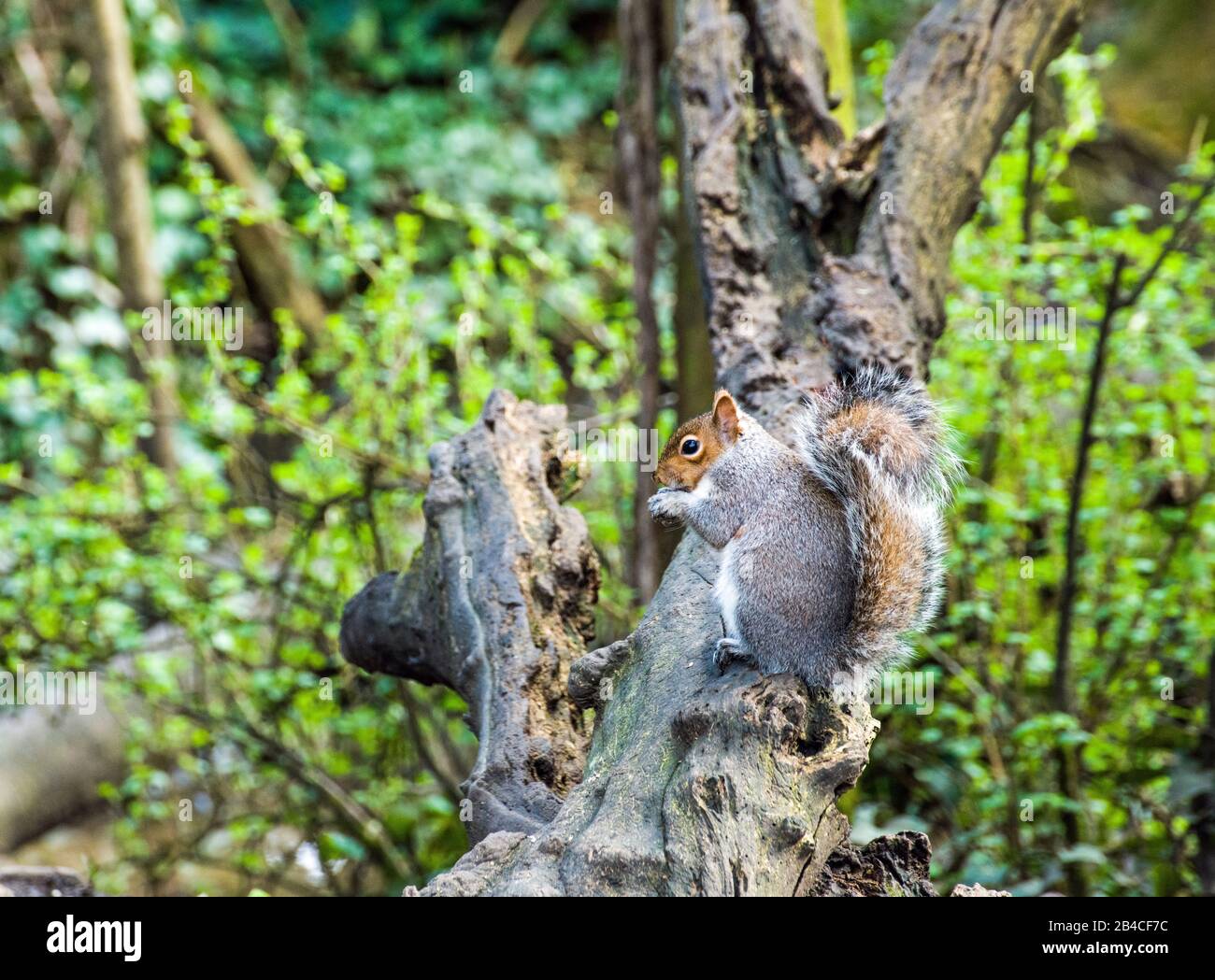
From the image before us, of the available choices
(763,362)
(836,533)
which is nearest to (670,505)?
(836,533)

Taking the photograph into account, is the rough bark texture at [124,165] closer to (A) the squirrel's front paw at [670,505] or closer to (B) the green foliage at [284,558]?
(B) the green foliage at [284,558]

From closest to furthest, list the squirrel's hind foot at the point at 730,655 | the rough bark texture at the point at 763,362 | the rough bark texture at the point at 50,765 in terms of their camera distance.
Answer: the rough bark texture at the point at 763,362 → the squirrel's hind foot at the point at 730,655 → the rough bark texture at the point at 50,765

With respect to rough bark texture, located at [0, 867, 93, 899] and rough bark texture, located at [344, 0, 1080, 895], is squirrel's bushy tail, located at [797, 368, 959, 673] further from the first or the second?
rough bark texture, located at [0, 867, 93, 899]

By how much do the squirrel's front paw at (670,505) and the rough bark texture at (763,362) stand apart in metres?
0.11

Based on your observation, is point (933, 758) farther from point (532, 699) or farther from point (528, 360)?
point (532, 699)

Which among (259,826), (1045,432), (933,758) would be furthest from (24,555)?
(1045,432)

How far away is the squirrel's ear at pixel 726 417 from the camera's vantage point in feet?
6.17

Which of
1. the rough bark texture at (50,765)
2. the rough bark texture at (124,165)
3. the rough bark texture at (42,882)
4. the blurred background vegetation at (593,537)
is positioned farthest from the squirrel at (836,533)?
the rough bark texture at (124,165)

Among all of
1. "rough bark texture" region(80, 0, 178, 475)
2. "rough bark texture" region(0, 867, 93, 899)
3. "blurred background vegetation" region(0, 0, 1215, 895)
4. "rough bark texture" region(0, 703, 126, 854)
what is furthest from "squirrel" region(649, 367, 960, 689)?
"rough bark texture" region(80, 0, 178, 475)

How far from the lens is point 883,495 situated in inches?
64.7

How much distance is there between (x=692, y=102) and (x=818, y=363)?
688 millimetres

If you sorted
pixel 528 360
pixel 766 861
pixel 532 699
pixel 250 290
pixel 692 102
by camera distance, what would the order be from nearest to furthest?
pixel 766 861 < pixel 532 699 < pixel 692 102 < pixel 528 360 < pixel 250 290

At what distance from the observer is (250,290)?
6.15 meters

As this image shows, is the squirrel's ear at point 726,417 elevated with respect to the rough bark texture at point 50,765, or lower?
elevated
